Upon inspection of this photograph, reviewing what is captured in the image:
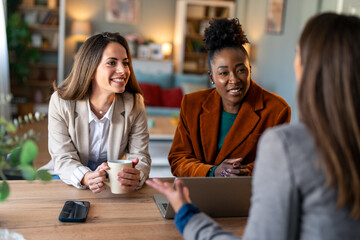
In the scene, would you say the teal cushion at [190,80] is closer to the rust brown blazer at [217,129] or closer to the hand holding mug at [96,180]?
the rust brown blazer at [217,129]

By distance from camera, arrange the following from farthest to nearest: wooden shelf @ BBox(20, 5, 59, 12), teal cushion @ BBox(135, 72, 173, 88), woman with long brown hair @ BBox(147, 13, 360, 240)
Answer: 1. wooden shelf @ BBox(20, 5, 59, 12)
2. teal cushion @ BBox(135, 72, 173, 88)
3. woman with long brown hair @ BBox(147, 13, 360, 240)

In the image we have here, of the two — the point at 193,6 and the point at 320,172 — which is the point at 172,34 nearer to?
the point at 193,6

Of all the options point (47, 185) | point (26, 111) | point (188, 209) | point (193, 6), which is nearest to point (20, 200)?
point (47, 185)

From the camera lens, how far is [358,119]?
626mm

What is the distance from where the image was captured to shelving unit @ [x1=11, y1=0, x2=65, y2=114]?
6.53m

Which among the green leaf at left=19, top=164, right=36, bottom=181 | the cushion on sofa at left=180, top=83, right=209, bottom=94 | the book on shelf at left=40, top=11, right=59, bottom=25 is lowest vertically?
the cushion on sofa at left=180, top=83, right=209, bottom=94

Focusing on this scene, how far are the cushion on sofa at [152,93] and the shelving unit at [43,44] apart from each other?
70.2 inches

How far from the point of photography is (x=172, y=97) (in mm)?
5809

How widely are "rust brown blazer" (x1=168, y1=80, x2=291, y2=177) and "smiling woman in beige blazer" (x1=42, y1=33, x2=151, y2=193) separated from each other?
169 millimetres

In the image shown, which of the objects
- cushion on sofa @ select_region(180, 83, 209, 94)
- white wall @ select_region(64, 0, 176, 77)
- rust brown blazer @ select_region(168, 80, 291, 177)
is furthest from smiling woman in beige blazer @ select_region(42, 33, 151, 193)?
white wall @ select_region(64, 0, 176, 77)

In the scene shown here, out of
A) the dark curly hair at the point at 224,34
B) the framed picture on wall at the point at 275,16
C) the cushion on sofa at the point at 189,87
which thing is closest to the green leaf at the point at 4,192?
the dark curly hair at the point at 224,34

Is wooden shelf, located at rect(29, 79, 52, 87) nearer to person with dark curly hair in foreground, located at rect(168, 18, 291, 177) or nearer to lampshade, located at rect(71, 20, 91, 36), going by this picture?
lampshade, located at rect(71, 20, 91, 36)

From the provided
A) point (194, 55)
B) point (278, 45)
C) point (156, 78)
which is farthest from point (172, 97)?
point (278, 45)

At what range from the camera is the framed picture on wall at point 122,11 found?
705cm
